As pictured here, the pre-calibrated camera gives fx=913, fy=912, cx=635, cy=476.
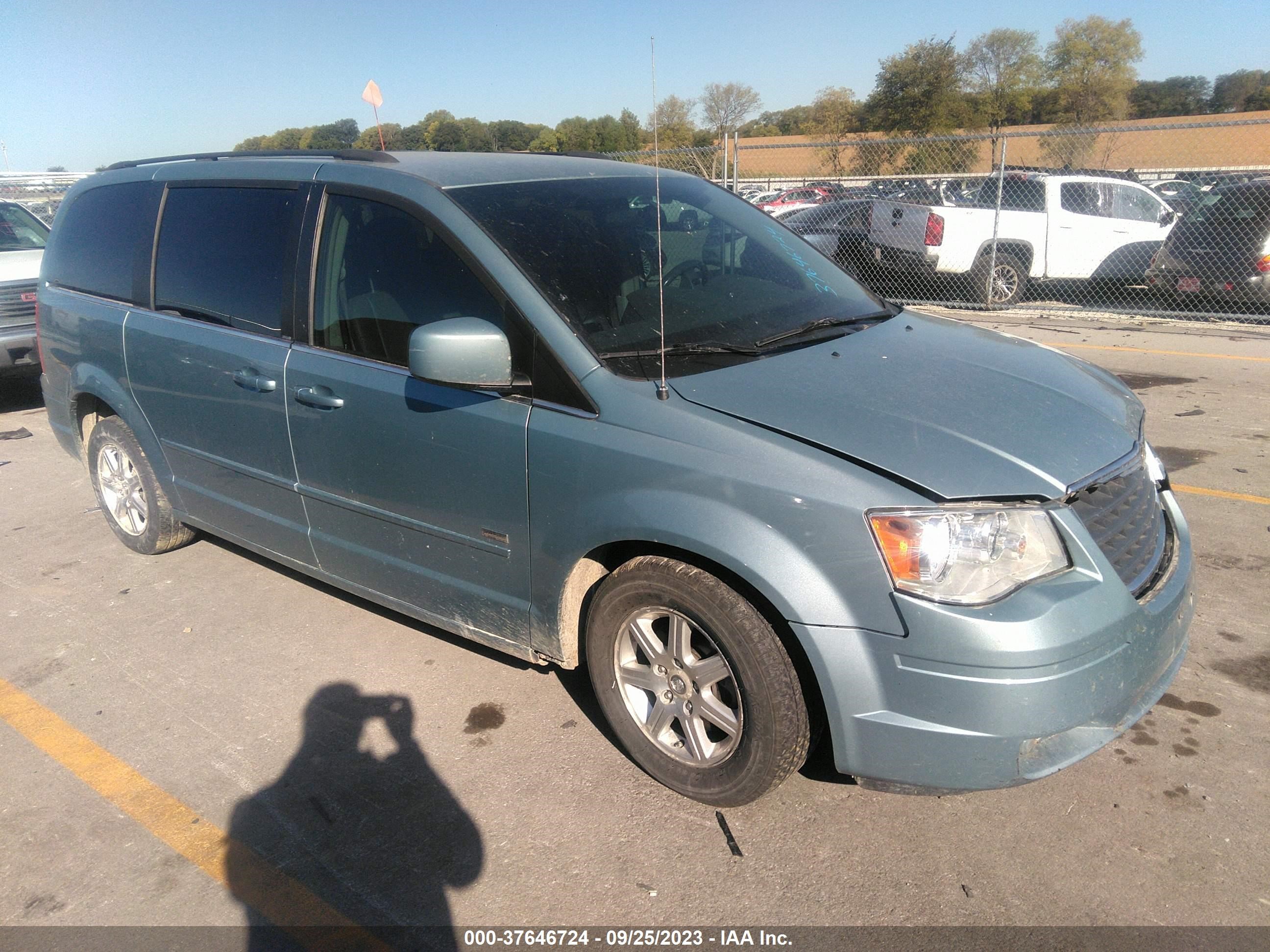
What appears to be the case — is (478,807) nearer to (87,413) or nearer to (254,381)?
(254,381)

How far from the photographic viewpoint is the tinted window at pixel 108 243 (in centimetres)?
426

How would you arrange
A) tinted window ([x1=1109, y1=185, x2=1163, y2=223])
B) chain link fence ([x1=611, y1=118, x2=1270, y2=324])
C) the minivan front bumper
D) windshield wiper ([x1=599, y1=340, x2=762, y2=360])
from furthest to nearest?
1. tinted window ([x1=1109, y1=185, x2=1163, y2=223])
2. chain link fence ([x1=611, y1=118, x2=1270, y2=324])
3. windshield wiper ([x1=599, y1=340, x2=762, y2=360])
4. the minivan front bumper

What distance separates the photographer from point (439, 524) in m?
3.14

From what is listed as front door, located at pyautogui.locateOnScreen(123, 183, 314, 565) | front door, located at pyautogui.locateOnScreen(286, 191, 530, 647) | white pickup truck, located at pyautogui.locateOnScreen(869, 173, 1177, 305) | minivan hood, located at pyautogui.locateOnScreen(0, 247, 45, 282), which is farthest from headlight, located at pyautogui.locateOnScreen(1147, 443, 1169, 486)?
white pickup truck, located at pyautogui.locateOnScreen(869, 173, 1177, 305)

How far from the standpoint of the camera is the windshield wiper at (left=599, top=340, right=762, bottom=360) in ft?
9.32

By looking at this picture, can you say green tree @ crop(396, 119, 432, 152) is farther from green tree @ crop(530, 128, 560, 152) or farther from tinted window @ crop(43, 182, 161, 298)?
tinted window @ crop(43, 182, 161, 298)

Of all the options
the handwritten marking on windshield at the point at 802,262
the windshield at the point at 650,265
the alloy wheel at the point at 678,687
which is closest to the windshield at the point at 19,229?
the windshield at the point at 650,265

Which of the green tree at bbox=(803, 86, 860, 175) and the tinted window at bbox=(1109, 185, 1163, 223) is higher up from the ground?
the green tree at bbox=(803, 86, 860, 175)

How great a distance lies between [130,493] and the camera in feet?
15.7

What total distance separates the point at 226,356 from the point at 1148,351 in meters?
8.63

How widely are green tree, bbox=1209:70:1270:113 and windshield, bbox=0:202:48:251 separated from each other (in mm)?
64169

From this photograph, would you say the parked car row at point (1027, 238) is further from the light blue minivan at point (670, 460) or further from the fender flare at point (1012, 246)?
the light blue minivan at point (670, 460)

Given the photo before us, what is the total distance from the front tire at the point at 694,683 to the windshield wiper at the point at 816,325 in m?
0.86

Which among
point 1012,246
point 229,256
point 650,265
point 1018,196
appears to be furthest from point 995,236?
point 229,256
